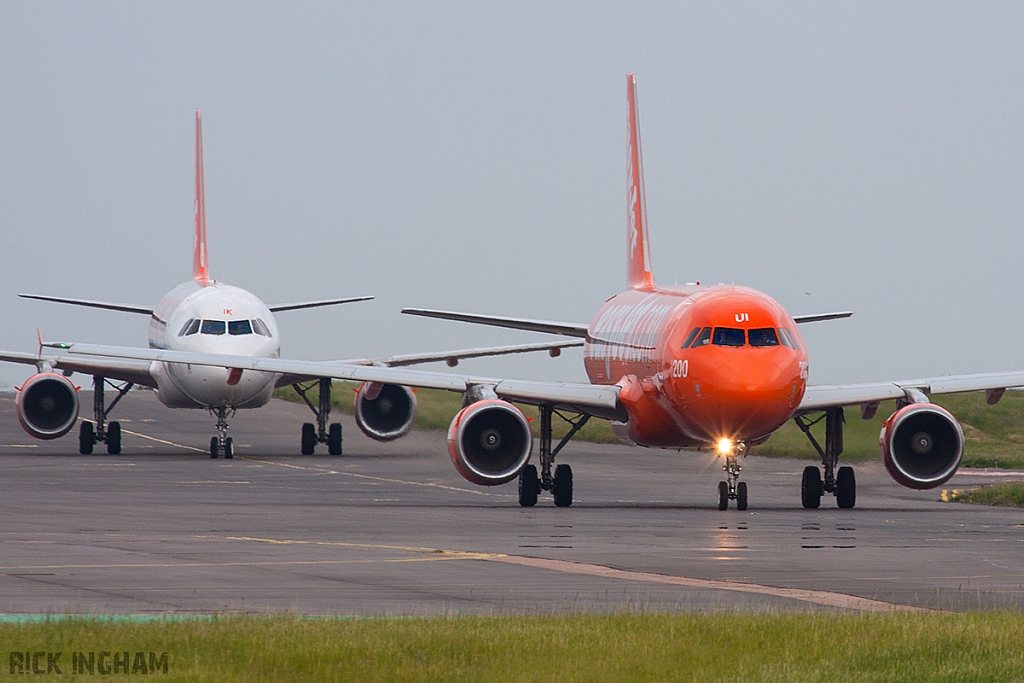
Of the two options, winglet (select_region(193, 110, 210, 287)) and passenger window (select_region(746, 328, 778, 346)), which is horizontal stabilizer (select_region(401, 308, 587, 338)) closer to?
passenger window (select_region(746, 328, 778, 346))

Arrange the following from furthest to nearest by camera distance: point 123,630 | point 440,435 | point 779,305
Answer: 1. point 440,435
2. point 779,305
3. point 123,630

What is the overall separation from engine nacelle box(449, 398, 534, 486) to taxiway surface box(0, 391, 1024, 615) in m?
0.61

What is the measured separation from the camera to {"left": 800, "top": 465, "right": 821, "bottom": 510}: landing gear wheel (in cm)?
2883

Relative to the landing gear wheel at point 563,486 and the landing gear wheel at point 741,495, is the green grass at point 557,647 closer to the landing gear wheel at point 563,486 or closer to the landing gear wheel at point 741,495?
the landing gear wheel at point 741,495

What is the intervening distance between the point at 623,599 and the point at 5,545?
7.61 metres

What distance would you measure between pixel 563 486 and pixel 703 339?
3.56 m

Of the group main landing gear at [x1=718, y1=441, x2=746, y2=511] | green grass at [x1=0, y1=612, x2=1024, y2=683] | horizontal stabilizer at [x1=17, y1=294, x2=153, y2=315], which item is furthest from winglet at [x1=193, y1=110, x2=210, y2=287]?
green grass at [x1=0, y1=612, x2=1024, y2=683]

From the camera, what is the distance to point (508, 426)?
28719mm

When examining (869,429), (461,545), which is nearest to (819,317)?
(869,429)

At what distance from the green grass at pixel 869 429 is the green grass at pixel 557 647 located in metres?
24.3

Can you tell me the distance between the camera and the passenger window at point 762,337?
26.8 metres

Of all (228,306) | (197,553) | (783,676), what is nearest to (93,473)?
(228,306)

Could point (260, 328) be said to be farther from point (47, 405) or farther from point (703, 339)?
point (703, 339)

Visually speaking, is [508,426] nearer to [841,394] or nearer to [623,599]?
[841,394]
